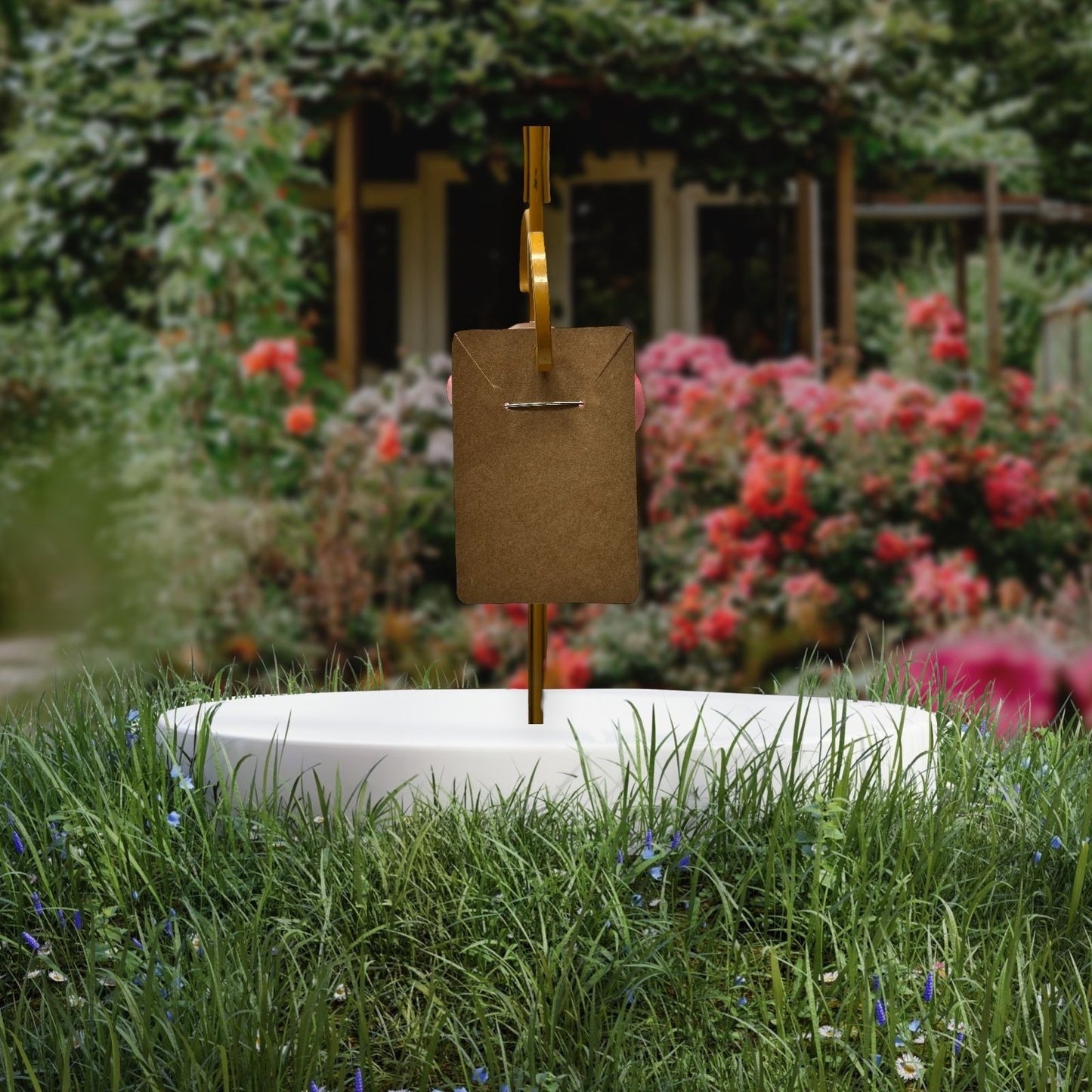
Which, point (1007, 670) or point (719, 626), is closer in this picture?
point (1007, 670)

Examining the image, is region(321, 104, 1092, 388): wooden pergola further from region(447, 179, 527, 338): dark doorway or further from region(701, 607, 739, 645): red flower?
region(701, 607, 739, 645): red flower

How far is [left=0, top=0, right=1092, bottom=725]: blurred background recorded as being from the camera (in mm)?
5168

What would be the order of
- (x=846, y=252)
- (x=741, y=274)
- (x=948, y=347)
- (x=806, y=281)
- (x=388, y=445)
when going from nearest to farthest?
(x=388, y=445)
(x=948, y=347)
(x=846, y=252)
(x=806, y=281)
(x=741, y=274)

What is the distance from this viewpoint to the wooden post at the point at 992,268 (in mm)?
7540

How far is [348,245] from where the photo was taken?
596 cm

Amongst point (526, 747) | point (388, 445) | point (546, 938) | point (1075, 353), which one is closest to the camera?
point (546, 938)

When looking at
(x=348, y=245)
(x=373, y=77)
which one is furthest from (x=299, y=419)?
(x=373, y=77)

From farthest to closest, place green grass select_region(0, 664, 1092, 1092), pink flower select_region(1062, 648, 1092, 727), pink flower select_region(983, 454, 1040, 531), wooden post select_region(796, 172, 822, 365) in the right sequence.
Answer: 1. wooden post select_region(796, 172, 822, 365)
2. pink flower select_region(983, 454, 1040, 531)
3. pink flower select_region(1062, 648, 1092, 727)
4. green grass select_region(0, 664, 1092, 1092)

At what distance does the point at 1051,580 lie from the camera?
5508mm

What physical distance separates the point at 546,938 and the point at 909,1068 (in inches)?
15.7

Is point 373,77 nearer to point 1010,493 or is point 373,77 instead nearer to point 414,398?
point 414,398

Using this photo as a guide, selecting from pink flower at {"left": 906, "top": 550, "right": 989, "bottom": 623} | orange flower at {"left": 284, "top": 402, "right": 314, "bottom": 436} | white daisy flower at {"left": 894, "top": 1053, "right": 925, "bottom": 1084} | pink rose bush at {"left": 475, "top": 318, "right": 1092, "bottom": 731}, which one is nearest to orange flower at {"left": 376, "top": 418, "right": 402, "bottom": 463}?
orange flower at {"left": 284, "top": 402, "right": 314, "bottom": 436}

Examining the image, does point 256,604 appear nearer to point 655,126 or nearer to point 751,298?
point 655,126

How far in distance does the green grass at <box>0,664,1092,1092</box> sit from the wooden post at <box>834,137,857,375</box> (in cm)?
459
